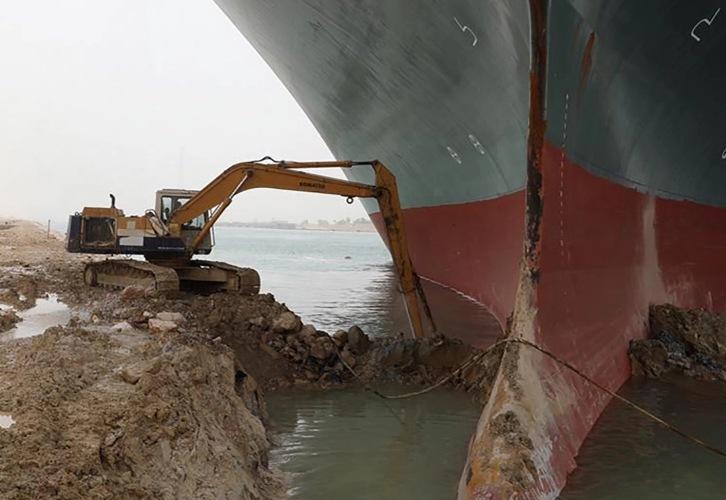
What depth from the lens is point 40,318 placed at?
20.4ft

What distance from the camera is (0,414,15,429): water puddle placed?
258 centimetres

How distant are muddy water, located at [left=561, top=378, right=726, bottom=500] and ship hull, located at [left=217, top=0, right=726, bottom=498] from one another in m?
0.17

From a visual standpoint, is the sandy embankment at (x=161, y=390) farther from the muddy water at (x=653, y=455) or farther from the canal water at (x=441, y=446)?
the muddy water at (x=653, y=455)

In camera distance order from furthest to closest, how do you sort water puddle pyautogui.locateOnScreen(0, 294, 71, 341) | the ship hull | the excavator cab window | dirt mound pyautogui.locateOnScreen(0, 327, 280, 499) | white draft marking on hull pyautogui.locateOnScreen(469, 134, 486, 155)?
the excavator cab window < white draft marking on hull pyautogui.locateOnScreen(469, 134, 486, 155) < water puddle pyautogui.locateOnScreen(0, 294, 71, 341) < the ship hull < dirt mound pyautogui.locateOnScreen(0, 327, 280, 499)

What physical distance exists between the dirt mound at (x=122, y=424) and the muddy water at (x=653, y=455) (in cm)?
227

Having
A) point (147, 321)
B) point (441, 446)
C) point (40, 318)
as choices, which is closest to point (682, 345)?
point (441, 446)

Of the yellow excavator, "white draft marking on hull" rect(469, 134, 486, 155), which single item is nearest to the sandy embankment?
the yellow excavator

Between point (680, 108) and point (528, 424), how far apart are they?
497 centimetres

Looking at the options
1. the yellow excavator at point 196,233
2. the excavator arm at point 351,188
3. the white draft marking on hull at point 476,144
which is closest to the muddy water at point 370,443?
the excavator arm at point 351,188

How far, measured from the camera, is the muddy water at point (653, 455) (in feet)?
12.7

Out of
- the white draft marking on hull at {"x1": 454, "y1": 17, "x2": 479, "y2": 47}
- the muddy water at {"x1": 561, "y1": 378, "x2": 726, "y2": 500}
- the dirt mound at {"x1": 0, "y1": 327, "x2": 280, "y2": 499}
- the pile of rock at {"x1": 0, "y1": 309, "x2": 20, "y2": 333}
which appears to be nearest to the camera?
the dirt mound at {"x1": 0, "y1": 327, "x2": 280, "y2": 499}

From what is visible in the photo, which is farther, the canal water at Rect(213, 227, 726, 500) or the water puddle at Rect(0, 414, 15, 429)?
the canal water at Rect(213, 227, 726, 500)

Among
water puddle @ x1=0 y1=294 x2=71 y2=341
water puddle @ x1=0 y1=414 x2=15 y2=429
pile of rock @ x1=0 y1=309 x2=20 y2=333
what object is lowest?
water puddle @ x1=0 y1=294 x2=71 y2=341

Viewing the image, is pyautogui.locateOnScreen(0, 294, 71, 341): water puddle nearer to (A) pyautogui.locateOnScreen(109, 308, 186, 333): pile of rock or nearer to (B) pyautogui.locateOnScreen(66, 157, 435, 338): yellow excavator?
(A) pyautogui.locateOnScreen(109, 308, 186, 333): pile of rock
